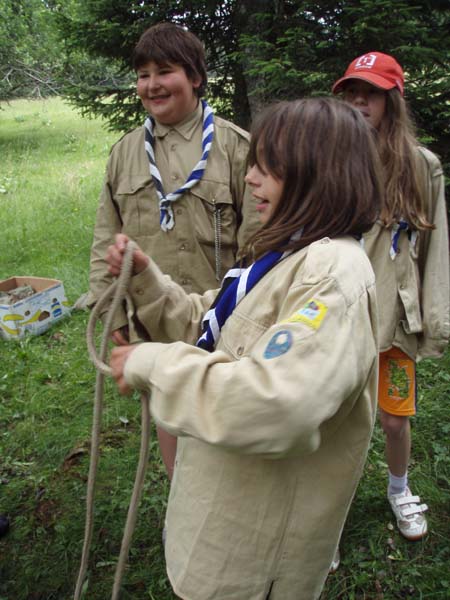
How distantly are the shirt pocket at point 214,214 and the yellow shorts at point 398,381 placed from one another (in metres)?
0.82

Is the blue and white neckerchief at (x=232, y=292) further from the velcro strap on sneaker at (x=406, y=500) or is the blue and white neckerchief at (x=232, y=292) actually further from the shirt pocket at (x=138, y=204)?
the velcro strap on sneaker at (x=406, y=500)

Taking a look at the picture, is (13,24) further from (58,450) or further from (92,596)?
(92,596)

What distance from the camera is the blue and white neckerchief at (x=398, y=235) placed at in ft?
6.40

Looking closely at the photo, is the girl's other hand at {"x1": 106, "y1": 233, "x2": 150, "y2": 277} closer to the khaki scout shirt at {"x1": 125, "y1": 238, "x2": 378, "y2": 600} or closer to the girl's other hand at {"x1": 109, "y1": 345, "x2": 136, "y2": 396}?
the khaki scout shirt at {"x1": 125, "y1": 238, "x2": 378, "y2": 600}

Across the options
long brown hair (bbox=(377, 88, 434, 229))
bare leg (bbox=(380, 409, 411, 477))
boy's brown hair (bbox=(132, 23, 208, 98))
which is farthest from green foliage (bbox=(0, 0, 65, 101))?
bare leg (bbox=(380, 409, 411, 477))

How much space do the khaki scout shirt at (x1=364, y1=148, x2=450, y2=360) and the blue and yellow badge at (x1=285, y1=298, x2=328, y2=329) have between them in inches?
42.2

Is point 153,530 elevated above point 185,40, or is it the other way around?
point 185,40

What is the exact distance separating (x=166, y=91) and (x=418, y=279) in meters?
1.25

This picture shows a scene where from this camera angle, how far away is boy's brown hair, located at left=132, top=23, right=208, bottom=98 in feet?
6.66

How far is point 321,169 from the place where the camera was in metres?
1.14

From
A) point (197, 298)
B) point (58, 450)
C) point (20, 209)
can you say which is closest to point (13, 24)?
point (20, 209)

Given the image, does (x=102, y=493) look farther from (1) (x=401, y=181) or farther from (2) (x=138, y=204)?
(1) (x=401, y=181)

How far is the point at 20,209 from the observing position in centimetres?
827

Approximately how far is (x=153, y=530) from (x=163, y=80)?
2053 mm
